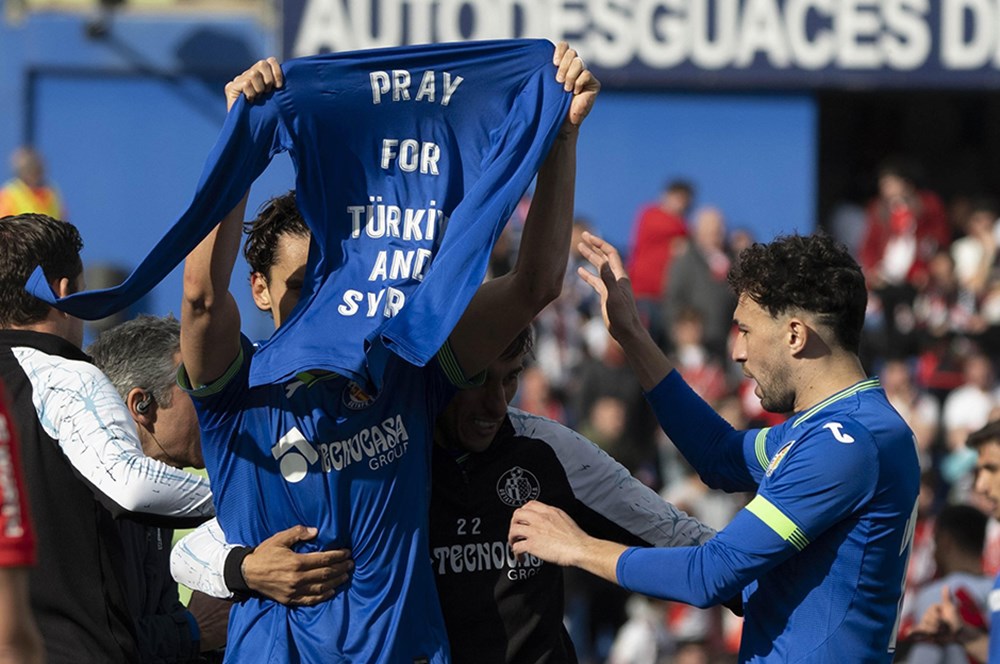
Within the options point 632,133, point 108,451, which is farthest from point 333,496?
point 632,133

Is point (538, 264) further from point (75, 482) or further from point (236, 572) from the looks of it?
point (75, 482)

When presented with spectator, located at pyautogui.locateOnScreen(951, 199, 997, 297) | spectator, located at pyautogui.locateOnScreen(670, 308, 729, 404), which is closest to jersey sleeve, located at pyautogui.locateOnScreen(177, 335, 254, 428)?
spectator, located at pyautogui.locateOnScreen(670, 308, 729, 404)

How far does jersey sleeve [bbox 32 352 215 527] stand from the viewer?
Result: 371 centimetres

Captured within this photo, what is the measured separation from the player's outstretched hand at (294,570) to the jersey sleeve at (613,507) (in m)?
0.78

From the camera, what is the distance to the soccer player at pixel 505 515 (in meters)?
4.06

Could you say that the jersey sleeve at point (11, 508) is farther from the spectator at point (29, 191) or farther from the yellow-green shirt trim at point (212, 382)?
the spectator at point (29, 191)

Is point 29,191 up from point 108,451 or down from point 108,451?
down

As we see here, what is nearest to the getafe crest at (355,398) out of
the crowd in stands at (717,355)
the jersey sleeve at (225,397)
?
the jersey sleeve at (225,397)

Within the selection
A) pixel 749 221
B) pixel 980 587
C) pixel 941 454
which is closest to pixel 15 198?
pixel 749 221

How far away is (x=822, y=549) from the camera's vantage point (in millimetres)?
3756

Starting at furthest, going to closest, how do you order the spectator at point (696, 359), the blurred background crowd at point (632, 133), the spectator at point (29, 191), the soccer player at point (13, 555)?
the blurred background crowd at point (632, 133) < the spectator at point (29, 191) < the spectator at point (696, 359) < the soccer player at point (13, 555)

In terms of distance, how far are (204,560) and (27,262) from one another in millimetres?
860

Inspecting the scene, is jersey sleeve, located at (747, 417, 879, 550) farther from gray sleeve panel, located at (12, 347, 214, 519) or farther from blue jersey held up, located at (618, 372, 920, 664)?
gray sleeve panel, located at (12, 347, 214, 519)

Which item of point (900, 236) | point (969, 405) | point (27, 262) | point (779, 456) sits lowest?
point (969, 405)
